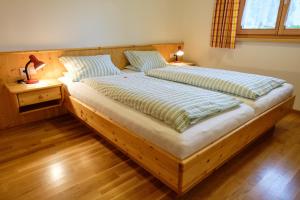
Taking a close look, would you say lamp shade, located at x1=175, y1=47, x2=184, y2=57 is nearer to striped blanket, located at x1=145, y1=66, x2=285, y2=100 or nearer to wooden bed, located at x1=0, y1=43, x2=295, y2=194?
wooden bed, located at x1=0, y1=43, x2=295, y2=194

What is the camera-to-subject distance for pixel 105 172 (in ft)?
5.82

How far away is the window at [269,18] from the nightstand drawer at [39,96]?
2897 millimetres

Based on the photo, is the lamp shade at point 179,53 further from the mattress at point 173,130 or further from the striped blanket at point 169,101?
the mattress at point 173,130

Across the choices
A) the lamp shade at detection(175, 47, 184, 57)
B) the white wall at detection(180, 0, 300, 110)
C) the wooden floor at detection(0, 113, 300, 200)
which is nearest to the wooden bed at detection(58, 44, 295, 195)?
the wooden floor at detection(0, 113, 300, 200)

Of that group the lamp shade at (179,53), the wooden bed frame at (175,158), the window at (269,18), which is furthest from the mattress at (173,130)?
the lamp shade at (179,53)

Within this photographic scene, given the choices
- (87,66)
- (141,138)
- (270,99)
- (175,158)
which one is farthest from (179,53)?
(175,158)

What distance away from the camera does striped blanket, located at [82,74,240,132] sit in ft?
4.70

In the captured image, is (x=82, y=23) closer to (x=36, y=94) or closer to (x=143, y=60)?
(x=143, y=60)

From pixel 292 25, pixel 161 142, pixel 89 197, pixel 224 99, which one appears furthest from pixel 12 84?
pixel 292 25

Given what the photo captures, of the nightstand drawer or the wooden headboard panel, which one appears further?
the wooden headboard panel

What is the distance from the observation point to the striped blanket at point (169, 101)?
4.70ft

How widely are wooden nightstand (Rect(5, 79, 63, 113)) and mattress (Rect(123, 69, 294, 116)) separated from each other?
2012mm

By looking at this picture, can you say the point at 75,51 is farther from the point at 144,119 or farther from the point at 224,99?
the point at 224,99

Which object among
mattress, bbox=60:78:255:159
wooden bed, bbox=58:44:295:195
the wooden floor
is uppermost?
mattress, bbox=60:78:255:159
